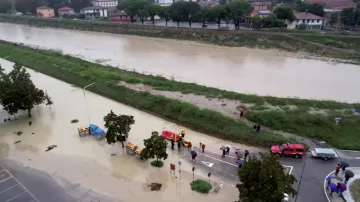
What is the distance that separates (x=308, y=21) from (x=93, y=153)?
159 feet

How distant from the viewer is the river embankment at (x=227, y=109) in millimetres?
18250

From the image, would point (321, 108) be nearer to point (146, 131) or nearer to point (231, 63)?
point (146, 131)

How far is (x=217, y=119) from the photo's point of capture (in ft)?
65.0

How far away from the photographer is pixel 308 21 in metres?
52.3

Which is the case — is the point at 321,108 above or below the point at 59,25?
below

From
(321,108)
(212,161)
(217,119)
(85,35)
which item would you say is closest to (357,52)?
(321,108)

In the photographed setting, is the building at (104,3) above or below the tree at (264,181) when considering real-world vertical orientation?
above

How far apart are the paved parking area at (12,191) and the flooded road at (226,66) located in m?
18.8

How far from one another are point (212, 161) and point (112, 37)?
46.9 m

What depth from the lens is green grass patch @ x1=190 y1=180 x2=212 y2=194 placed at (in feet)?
44.8

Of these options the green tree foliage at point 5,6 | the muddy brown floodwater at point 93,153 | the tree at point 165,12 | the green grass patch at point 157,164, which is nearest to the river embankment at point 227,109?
the muddy brown floodwater at point 93,153

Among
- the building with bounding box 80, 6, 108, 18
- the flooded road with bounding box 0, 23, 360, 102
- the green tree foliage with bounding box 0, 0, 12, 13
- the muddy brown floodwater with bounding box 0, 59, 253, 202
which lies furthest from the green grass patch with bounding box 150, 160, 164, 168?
the green tree foliage with bounding box 0, 0, 12, 13

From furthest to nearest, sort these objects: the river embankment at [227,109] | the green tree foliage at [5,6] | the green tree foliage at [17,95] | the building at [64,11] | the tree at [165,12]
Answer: the green tree foliage at [5,6] → the building at [64,11] → the tree at [165,12] → the green tree foliage at [17,95] → the river embankment at [227,109]

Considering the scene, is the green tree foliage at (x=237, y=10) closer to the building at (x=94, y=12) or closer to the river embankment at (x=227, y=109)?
the river embankment at (x=227, y=109)
